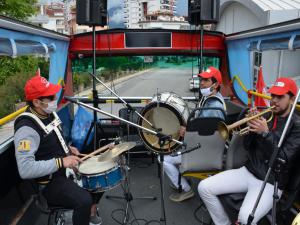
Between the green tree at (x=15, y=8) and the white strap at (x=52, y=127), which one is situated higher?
the green tree at (x=15, y=8)

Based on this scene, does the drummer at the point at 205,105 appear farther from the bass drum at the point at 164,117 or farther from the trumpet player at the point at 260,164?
the trumpet player at the point at 260,164

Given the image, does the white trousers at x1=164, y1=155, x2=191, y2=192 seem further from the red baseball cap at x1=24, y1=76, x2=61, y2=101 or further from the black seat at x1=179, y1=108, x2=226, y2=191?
the red baseball cap at x1=24, y1=76, x2=61, y2=101

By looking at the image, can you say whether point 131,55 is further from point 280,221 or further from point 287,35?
point 280,221

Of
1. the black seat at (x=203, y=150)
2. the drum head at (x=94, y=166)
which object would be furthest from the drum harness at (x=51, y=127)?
the black seat at (x=203, y=150)

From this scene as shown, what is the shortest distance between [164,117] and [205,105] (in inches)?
20.2

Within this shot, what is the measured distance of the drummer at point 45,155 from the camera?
2850 mm

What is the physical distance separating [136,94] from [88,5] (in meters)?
2.42

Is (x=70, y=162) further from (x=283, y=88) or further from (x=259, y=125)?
(x=283, y=88)

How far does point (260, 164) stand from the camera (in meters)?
3.15

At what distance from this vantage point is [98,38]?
5.73 meters

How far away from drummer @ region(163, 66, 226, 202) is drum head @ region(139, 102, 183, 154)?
117 mm

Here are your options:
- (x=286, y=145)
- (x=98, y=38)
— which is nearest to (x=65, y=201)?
(x=286, y=145)

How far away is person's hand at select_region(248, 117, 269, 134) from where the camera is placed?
2875 mm

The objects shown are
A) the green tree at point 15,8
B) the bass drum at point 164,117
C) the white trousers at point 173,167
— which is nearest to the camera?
the bass drum at point 164,117
